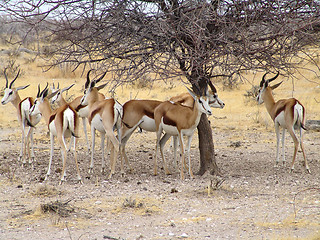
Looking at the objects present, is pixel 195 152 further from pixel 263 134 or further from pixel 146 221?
pixel 146 221

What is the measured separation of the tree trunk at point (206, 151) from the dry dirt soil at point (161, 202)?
25 cm

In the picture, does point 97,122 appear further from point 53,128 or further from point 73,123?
point 53,128

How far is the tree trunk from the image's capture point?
29.5 ft

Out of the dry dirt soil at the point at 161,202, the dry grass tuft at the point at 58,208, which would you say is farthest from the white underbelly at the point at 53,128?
the dry grass tuft at the point at 58,208

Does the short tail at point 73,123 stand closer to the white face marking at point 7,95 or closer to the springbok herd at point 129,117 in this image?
the springbok herd at point 129,117

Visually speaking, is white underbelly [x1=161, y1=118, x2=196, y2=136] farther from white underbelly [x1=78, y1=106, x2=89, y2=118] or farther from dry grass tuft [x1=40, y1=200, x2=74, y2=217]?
dry grass tuft [x1=40, y1=200, x2=74, y2=217]

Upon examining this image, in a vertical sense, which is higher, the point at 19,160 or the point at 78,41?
the point at 78,41

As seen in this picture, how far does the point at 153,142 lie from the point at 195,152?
172 cm

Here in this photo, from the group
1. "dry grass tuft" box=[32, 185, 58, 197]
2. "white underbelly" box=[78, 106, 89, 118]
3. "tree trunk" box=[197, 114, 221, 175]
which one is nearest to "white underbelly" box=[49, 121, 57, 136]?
"dry grass tuft" box=[32, 185, 58, 197]

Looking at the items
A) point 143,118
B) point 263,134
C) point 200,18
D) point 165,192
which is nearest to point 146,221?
point 165,192

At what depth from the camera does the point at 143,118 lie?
928 centimetres

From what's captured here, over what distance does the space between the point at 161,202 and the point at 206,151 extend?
2456 millimetres

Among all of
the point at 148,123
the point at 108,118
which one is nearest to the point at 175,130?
the point at 148,123

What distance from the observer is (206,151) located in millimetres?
9055
